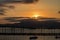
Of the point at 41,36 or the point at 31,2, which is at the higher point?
the point at 31,2

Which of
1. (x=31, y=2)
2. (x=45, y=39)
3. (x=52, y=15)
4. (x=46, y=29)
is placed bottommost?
(x=45, y=39)

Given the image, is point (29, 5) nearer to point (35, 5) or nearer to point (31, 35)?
point (35, 5)

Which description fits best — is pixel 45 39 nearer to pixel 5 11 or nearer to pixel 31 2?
pixel 5 11

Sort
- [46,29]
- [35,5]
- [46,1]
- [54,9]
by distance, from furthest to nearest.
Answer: [46,29] → [54,9] → [35,5] → [46,1]

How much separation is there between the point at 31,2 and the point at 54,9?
55 centimetres

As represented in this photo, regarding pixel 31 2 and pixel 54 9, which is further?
pixel 54 9

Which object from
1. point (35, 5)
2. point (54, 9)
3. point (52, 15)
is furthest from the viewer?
point (52, 15)

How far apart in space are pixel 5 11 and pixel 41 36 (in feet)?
7.27

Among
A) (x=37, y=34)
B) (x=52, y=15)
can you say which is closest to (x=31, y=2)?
(x=52, y=15)

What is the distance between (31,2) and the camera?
246 cm

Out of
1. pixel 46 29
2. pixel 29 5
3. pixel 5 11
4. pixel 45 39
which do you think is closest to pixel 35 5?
pixel 29 5

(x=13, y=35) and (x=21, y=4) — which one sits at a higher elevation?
(x=21, y=4)

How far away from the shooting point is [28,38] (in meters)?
5.01

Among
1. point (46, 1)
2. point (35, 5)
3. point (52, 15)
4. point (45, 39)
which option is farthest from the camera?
point (45, 39)
